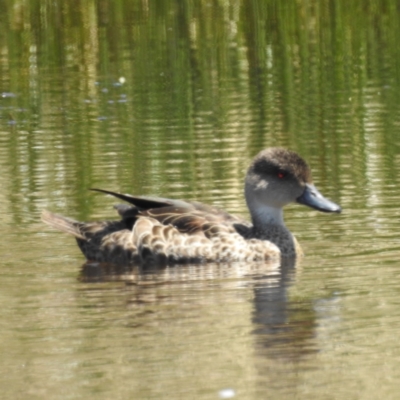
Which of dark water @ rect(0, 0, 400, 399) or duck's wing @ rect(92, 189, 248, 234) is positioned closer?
dark water @ rect(0, 0, 400, 399)

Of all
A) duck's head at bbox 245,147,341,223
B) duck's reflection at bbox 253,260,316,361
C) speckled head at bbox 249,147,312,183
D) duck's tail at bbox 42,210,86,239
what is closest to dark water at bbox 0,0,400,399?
duck's reflection at bbox 253,260,316,361

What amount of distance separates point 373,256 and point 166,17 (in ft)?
48.7

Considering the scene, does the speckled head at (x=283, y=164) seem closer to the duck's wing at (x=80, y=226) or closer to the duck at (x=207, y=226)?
the duck at (x=207, y=226)

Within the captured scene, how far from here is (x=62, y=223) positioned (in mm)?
11875

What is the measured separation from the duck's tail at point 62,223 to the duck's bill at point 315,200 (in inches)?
66.7

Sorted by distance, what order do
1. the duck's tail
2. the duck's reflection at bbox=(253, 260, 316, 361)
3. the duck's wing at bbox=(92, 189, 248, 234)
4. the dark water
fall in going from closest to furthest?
1. the dark water
2. the duck's reflection at bbox=(253, 260, 316, 361)
3. the duck's wing at bbox=(92, 189, 248, 234)
4. the duck's tail

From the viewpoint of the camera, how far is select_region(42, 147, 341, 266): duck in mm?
11367

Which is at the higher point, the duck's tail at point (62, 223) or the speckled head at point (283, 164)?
the speckled head at point (283, 164)

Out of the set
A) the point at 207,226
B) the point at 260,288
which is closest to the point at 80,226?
the point at 207,226

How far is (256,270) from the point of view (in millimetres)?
11000

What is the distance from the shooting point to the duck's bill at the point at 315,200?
1143 cm

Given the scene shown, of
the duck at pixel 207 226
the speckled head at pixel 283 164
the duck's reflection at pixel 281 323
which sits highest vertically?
the speckled head at pixel 283 164

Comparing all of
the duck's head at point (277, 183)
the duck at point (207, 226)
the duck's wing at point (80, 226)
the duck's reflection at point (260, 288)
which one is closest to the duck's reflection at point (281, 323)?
the duck's reflection at point (260, 288)

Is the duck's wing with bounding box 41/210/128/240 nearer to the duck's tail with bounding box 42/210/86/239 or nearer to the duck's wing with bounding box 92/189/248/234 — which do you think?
the duck's tail with bounding box 42/210/86/239
